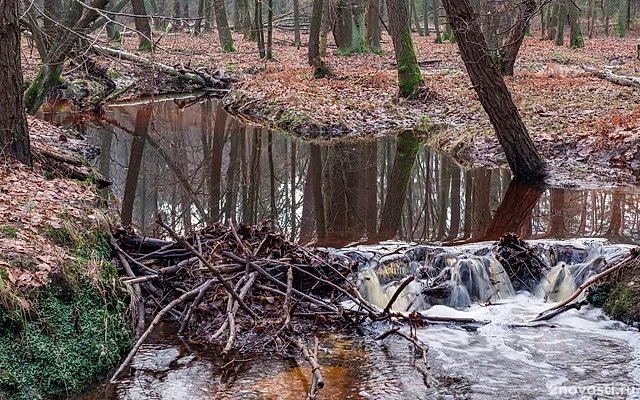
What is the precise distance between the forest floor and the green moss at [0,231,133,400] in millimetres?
2859

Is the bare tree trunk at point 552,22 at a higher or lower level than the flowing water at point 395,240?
higher

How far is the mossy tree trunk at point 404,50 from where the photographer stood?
20.0 m

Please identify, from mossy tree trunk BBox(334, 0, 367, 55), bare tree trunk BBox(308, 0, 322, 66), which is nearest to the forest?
bare tree trunk BBox(308, 0, 322, 66)

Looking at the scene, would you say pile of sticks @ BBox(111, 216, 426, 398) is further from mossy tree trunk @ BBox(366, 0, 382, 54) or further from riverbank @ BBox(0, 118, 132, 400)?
mossy tree trunk @ BBox(366, 0, 382, 54)

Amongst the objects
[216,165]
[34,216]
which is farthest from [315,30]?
[34,216]

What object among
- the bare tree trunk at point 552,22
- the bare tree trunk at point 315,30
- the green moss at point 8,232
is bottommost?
the green moss at point 8,232

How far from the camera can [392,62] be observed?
29.4m

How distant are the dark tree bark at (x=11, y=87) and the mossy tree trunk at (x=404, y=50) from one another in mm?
13463

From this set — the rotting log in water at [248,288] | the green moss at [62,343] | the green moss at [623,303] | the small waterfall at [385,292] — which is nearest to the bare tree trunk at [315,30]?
the small waterfall at [385,292]

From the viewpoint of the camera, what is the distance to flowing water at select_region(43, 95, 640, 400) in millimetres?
5816

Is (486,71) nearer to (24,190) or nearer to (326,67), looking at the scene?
(24,190)

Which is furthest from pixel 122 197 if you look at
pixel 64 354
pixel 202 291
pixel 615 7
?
pixel 615 7

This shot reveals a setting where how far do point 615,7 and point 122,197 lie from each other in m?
52.4

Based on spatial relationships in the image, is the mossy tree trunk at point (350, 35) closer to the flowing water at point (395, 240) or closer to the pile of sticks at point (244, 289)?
the flowing water at point (395, 240)
